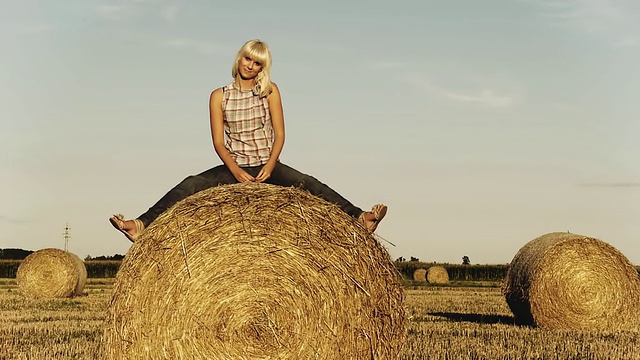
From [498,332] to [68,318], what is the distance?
24.9 feet

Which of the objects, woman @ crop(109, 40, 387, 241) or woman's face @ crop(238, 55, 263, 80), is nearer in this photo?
woman @ crop(109, 40, 387, 241)

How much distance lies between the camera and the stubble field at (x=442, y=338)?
10672 mm

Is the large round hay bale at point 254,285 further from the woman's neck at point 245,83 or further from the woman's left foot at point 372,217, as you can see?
the woman's neck at point 245,83

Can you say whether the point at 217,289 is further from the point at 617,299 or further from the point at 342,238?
the point at 617,299

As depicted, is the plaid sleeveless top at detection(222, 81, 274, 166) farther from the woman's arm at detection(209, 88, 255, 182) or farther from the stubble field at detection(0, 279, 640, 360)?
the stubble field at detection(0, 279, 640, 360)

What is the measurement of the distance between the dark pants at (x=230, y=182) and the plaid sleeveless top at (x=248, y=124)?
12 centimetres

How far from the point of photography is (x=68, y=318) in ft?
51.5

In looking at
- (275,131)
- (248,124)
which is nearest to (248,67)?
(248,124)

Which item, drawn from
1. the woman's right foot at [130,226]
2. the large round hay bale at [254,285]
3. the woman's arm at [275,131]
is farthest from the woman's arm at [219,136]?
the woman's right foot at [130,226]

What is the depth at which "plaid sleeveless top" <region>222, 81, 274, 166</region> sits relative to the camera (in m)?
8.29

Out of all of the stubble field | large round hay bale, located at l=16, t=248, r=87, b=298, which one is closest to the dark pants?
the stubble field

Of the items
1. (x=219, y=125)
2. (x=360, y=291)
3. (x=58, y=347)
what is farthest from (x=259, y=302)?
(x=58, y=347)

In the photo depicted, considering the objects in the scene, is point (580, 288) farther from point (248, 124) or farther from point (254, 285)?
point (254, 285)

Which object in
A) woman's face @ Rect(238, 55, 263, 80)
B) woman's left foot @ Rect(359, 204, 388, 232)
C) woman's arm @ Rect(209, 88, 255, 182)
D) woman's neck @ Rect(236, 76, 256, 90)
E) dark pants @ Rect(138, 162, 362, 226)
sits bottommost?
woman's left foot @ Rect(359, 204, 388, 232)
